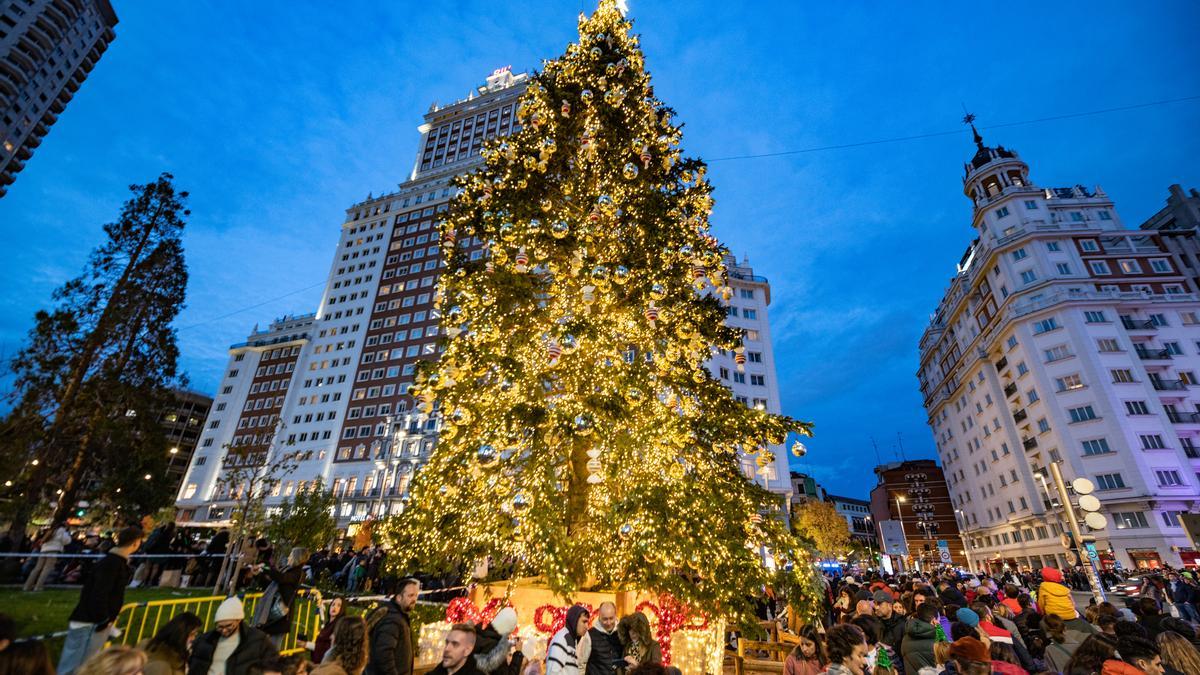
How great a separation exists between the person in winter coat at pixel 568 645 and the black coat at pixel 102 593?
15.6 feet

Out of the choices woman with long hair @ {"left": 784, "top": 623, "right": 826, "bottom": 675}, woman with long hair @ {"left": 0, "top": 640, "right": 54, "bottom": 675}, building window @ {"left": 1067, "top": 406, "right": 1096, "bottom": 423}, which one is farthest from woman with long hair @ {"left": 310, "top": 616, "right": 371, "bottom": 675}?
building window @ {"left": 1067, "top": 406, "right": 1096, "bottom": 423}

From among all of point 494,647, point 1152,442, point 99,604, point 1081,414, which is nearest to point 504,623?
point 494,647

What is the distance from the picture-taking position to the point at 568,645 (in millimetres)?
5434

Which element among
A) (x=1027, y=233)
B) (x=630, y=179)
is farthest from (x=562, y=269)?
(x=1027, y=233)

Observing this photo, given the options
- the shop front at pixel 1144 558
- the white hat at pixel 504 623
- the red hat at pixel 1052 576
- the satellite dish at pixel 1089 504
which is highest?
the satellite dish at pixel 1089 504

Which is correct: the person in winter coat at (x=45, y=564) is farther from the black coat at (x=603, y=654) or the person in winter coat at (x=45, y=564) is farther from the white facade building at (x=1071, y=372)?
the white facade building at (x=1071, y=372)

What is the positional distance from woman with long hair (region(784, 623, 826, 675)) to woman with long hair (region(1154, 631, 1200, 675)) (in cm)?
→ 274

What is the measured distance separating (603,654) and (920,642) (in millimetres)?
3874

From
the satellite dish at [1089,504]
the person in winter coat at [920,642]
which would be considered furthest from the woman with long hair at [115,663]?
the satellite dish at [1089,504]

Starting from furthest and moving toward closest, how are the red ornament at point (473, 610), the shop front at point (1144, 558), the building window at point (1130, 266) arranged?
the building window at point (1130, 266) < the shop front at point (1144, 558) < the red ornament at point (473, 610)

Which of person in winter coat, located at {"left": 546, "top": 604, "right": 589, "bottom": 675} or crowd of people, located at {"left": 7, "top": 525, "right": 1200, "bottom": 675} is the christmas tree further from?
person in winter coat, located at {"left": 546, "top": 604, "right": 589, "bottom": 675}

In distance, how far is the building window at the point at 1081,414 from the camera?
38344mm

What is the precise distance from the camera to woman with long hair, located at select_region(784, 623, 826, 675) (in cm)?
535

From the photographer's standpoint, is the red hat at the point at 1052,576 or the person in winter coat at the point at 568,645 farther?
the red hat at the point at 1052,576
